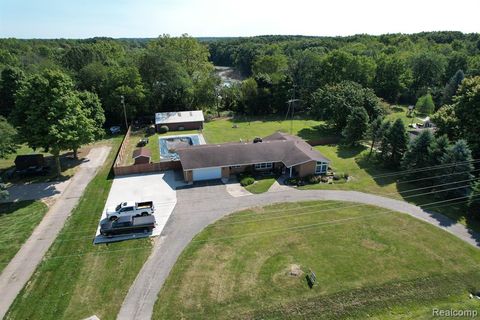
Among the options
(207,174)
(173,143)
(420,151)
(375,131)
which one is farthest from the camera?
(173,143)

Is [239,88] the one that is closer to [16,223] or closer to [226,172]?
[226,172]

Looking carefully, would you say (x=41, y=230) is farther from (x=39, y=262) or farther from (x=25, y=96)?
(x=25, y=96)

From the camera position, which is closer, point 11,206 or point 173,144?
point 11,206

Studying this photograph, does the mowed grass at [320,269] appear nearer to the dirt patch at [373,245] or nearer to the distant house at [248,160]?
the dirt patch at [373,245]

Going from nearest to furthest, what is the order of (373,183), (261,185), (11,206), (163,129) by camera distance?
(11,206), (261,185), (373,183), (163,129)

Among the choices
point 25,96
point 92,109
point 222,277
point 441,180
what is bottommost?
point 222,277

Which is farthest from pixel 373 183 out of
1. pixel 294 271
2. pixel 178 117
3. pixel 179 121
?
pixel 178 117

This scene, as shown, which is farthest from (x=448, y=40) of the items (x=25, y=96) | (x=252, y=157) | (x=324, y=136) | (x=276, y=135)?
(x=25, y=96)
